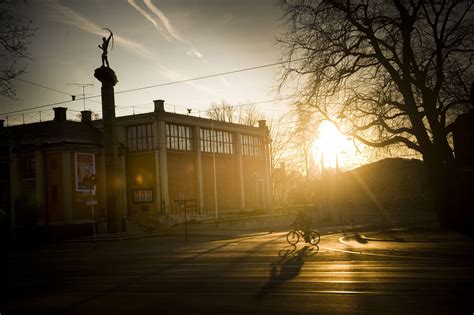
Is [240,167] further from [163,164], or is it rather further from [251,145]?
[163,164]

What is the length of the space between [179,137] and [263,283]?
37.7 metres

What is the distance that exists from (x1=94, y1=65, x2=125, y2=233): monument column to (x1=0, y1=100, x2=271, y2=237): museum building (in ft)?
0.73

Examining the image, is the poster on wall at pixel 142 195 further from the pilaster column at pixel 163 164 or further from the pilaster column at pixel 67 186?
the pilaster column at pixel 67 186

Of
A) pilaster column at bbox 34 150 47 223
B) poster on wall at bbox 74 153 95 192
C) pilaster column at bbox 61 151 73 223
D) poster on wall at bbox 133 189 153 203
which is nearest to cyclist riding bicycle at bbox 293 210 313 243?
poster on wall at bbox 74 153 95 192

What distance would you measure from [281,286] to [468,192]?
25.4 meters

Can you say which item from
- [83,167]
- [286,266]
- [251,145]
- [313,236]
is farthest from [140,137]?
[286,266]

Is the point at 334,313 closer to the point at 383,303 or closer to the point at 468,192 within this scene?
the point at 383,303

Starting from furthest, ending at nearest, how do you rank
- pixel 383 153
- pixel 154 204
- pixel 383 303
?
pixel 154 204 → pixel 383 153 → pixel 383 303

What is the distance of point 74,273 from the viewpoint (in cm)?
1559

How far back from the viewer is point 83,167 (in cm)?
4166

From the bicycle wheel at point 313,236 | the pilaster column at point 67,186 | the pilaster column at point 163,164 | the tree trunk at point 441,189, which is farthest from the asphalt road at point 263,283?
the pilaster column at point 163,164

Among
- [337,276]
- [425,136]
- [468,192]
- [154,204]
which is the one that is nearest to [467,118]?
[468,192]

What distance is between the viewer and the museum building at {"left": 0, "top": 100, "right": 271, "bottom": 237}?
40.3 meters

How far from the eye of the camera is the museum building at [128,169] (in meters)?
40.3
